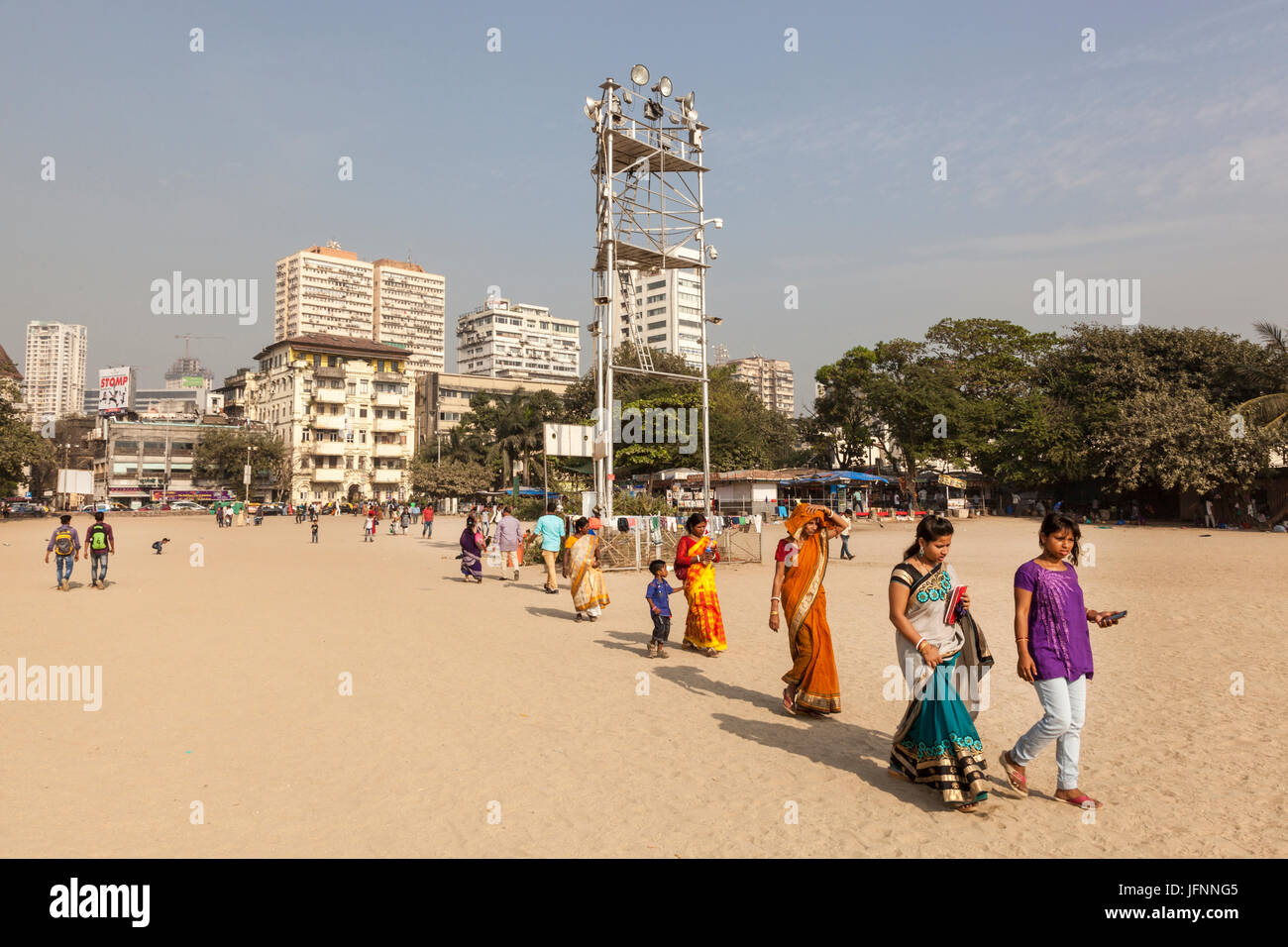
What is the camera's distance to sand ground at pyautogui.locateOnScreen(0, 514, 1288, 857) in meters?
4.34

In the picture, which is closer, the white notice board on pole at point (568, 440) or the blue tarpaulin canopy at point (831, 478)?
the white notice board on pole at point (568, 440)

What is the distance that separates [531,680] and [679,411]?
4379 cm

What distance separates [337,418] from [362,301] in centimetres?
7657

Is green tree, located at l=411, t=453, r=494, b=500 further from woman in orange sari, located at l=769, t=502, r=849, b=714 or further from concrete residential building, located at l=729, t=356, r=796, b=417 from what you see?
concrete residential building, located at l=729, t=356, r=796, b=417

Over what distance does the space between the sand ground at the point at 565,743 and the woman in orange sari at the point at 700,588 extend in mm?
291

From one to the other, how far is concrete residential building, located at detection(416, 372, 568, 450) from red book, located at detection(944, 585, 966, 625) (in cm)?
9133

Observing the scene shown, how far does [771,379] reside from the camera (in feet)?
604

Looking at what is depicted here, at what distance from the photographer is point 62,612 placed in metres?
12.8
